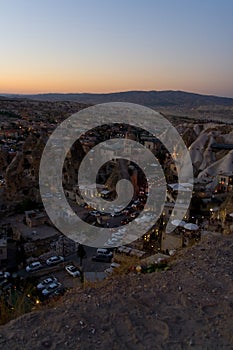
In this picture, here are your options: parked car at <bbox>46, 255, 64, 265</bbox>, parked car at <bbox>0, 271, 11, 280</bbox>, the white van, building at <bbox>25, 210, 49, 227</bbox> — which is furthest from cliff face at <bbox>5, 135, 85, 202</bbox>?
parked car at <bbox>0, 271, 11, 280</bbox>

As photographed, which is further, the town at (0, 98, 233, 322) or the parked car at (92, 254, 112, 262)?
the parked car at (92, 254, 112, 262)

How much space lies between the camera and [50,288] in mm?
9828

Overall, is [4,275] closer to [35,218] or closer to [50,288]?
[50,288]

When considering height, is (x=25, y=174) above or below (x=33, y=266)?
above

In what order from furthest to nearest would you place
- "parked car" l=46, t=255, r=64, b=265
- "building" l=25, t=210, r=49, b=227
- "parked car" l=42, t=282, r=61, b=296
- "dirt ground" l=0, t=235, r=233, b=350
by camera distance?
"building" l=25, t=210, r=49, b=227
"parked car" l=46, t=255, r=64, b=265
"parked car" l=42, t=282, r=61, b=296
"dirt ground" l=0, t=235, r=233, b=350

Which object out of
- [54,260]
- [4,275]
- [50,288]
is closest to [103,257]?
[54,260]

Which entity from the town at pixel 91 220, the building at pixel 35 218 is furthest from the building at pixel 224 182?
the building at pixel 35 218

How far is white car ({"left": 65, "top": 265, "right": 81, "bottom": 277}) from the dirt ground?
7.42 meters

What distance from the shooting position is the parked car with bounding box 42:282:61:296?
9.46 meters

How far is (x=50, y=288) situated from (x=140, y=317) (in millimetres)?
7204

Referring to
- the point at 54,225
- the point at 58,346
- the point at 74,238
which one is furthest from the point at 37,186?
the point at 58,346

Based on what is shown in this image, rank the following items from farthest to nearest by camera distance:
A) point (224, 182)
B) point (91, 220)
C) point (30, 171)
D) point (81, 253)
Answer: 1. point (30, 171)
2. point (224, 182)
3. point (91, 220)
4. point (81, 253)

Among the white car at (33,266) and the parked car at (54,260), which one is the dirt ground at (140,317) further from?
the parked car at (54,260)

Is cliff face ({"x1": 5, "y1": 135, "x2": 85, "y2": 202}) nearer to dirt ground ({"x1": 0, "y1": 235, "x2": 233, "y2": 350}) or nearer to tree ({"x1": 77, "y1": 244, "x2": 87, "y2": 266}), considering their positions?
tree ({"x1": 77, "y1": 244, "x2": 87, "y2": 266})
